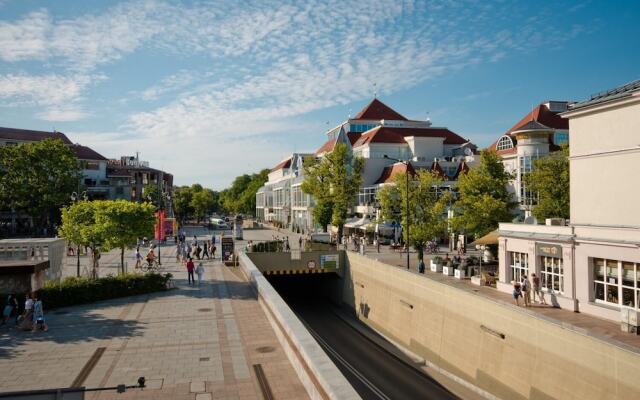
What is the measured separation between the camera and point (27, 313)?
16016mm

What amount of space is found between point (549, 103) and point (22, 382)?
6212cm

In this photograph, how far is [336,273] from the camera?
40844 millimetres

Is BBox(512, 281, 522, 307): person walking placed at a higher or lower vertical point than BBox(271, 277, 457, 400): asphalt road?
higher

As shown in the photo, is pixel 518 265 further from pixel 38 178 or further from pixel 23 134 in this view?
pixel 23 134

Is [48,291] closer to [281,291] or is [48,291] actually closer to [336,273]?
[336,273]

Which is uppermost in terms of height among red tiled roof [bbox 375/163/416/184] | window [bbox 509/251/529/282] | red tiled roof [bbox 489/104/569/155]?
red tiled roof [bbox 489/104/569/155]

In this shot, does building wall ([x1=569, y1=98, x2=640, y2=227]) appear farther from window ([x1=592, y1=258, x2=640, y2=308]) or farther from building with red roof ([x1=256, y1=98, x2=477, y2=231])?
building with red roof ([x1=256, y1=98, x2=477, y2=231])

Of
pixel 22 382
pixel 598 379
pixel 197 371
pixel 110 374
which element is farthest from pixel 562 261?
pixel 22 382

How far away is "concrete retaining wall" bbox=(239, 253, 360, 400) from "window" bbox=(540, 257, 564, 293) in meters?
13.0

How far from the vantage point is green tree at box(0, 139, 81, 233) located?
6181 cm

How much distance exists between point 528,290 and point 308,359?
14.2 m

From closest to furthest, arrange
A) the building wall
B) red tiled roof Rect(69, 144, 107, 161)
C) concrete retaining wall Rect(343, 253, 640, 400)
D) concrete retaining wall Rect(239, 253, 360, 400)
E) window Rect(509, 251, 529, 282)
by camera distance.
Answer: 1. concrete retaining wall Rect(239, 253, 360, 400)
2. concrete retaining wall Rect(343, 253, 640, 400)
3. the building wall
4. window Rect(509, 251, 529, 282)
5. red tiled roof Rect(69, 144, 107, 161)

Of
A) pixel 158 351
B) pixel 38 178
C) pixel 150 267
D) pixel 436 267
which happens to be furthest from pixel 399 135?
pixel 158 351

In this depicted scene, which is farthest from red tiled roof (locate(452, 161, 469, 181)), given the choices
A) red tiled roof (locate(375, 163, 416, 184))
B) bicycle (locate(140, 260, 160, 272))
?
bicycle (locate(140, 260, 160, 272))
